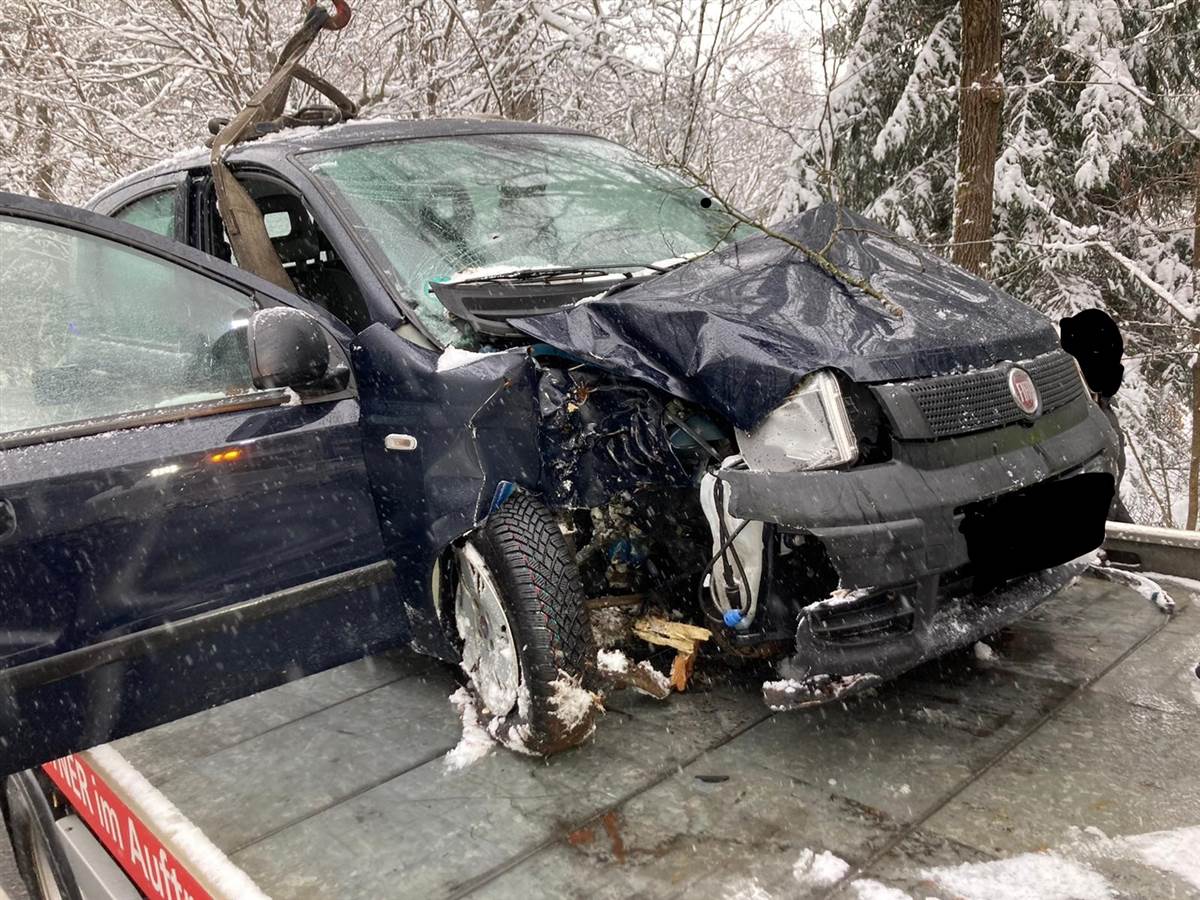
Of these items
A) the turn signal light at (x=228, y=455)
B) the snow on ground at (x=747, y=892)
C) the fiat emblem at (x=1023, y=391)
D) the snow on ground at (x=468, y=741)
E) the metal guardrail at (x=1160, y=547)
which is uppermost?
the fiat emblem at (x=1023, y=391)

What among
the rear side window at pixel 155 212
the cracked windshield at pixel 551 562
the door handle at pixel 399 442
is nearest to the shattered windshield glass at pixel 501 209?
the cracked windshield at pixel 551 562

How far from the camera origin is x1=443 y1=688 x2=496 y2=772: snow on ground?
2.74 metres

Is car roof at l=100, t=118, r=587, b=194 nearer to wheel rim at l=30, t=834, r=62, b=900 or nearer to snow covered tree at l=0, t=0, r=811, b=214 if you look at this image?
wheel rim at l=30, t=834, r=62, b=900

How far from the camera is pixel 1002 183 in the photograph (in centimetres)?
891

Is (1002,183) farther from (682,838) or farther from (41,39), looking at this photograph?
(41,39)

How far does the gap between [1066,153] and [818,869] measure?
9.09m

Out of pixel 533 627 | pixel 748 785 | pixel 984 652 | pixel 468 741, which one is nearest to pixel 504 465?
pixel 533 627

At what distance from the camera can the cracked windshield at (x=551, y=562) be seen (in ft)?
7.52

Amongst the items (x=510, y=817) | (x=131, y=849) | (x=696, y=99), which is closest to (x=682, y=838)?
(x=510, y=817)

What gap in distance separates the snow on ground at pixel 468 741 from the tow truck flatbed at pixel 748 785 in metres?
0.03

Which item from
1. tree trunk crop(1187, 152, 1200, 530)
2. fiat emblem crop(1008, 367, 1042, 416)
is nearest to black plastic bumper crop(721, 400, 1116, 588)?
fiat emblem crop(1008, 367, 1042, 416)

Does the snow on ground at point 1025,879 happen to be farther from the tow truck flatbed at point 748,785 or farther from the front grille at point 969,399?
the front grille at point 969,399

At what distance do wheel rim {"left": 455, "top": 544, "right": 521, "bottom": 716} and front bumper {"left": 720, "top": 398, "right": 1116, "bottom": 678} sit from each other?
0.76 meters

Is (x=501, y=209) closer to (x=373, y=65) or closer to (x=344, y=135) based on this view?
(x=344, y=135)
